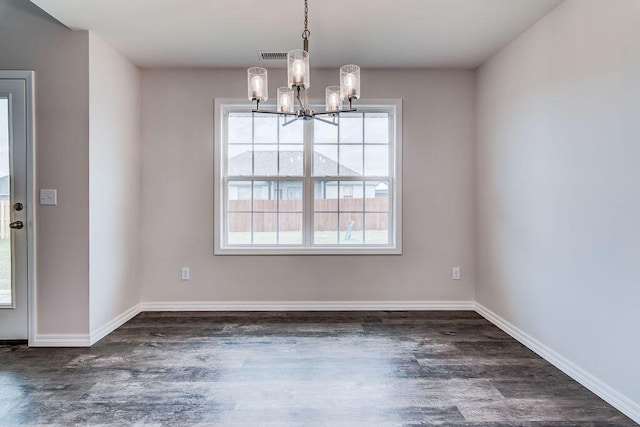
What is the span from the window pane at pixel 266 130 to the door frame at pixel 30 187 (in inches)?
73.4

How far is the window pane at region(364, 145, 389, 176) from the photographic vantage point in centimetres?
376

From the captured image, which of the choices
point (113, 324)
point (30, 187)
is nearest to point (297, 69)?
point (30, 187)

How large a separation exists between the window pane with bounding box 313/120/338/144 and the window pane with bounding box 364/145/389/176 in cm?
37

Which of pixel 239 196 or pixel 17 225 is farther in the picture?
pixel 239 196

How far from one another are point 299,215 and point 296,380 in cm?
184

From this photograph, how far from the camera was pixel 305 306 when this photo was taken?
12.0ft

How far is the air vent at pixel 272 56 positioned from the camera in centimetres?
324

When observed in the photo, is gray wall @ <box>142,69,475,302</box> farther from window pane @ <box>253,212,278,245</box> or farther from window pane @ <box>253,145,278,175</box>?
window pane @ <box>253,145,278,175</box>

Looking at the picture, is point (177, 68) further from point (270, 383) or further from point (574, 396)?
point (574, 396)

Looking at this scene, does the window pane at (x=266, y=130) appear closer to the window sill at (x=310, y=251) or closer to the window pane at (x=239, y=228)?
the window pane at (x=239, y=228)

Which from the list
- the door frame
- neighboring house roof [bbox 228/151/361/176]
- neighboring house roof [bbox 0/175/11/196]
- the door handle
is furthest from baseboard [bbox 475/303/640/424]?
neighboring house roof [bbox 0/175/11/196]

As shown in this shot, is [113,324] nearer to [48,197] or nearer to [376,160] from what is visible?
→ [48,197]

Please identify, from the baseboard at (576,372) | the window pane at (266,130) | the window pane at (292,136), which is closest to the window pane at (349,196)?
the window pane at (292,136)

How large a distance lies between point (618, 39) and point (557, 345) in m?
1.97
